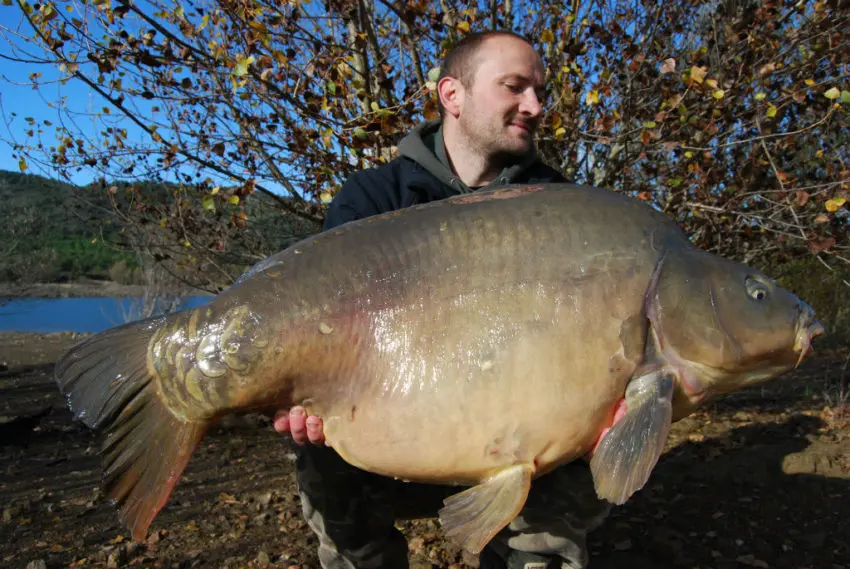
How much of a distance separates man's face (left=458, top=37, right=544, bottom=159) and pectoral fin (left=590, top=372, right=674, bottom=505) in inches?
40.7

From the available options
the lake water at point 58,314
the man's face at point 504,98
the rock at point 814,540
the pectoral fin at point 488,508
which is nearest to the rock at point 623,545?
the rock at point 814,540

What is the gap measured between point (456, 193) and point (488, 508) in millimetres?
1116

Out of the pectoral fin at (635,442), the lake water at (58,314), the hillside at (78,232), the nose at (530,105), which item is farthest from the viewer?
the lake water at (58,314)

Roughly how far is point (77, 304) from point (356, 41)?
88.8 ft

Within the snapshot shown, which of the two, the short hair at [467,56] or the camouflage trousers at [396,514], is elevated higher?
the short hair at [467,56]

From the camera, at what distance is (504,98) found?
7.11 feet

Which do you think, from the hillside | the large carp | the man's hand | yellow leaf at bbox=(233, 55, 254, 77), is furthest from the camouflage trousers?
the hillside

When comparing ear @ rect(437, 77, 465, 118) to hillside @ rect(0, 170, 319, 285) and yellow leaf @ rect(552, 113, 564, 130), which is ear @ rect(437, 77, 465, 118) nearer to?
yellow leaf @ rect(552, 113, 564, 130)

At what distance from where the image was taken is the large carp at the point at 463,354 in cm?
144

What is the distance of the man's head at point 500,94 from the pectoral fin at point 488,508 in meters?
1.16

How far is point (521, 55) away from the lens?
87.0 inches

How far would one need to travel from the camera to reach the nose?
2.16 meters

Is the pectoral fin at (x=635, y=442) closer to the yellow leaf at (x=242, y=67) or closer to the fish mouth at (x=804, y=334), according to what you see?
the fish mouth at (x=804, y=334)

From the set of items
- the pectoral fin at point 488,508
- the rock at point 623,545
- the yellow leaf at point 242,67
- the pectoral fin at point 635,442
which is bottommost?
the rock at point 623,545
